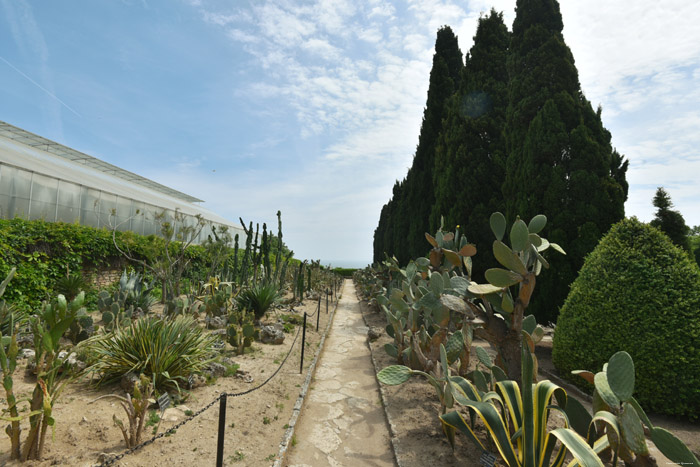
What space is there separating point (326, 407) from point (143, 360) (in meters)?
2.05

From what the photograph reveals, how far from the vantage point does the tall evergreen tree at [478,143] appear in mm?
8703

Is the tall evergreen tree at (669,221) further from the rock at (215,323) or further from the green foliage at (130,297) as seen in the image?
the green foliage at (130,297)

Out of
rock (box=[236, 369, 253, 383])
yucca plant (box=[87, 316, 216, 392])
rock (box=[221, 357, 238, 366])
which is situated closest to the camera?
yucca plant (box=[87, 316, 216, 392])

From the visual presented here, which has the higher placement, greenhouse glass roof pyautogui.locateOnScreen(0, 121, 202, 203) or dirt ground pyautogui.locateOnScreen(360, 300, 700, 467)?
greenhouse glass roof pyautogui.locateOnScreen(0, 121, 202, 203)

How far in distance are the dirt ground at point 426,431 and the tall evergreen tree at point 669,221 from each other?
22.5ft

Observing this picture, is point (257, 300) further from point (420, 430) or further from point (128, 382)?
point (420, 430)

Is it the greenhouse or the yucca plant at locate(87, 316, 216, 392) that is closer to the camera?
the yucca plant at locate(87, 316, 216, 392)

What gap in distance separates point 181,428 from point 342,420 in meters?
1.58

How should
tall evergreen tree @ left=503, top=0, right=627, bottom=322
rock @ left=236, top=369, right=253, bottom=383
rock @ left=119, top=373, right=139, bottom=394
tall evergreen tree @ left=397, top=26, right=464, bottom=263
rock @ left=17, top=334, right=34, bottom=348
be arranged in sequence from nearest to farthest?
rock @ left=119, top=373, right=139, bottom=394 → rock @ left=236, top=369, right=253, bottom=383 → rock @ left=17, top=334, right=34, bottom=348 → tall evergreen tree @ left=503, top=0, right=627, bottom=322 → tall evergreen tree @ left=397, top=26, right=464, bottom=263

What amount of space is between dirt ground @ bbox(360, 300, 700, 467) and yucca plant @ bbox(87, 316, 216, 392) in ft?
7.34

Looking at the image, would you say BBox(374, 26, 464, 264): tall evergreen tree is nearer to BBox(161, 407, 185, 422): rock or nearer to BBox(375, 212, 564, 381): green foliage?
BBox(375, 212, 564, 381): green foliage

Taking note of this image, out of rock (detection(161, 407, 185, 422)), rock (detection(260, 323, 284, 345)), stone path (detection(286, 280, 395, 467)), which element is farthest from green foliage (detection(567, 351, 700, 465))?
rock (detection(260, 323, 284, 345))

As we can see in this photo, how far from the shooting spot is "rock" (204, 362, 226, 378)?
3998 millimetres

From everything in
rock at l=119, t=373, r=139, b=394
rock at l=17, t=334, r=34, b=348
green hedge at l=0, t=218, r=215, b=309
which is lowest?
rock at l=119, t=373, r=139, b=394
